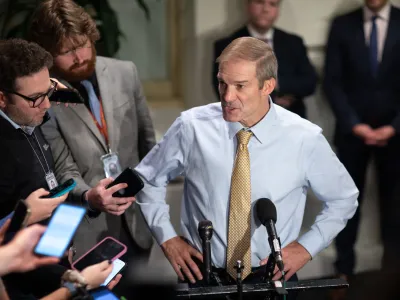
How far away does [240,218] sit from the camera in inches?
98.0

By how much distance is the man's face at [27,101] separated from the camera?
2.29 meters

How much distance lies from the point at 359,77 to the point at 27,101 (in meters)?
2.40

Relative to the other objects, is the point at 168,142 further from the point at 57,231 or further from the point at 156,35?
the point at 156,35

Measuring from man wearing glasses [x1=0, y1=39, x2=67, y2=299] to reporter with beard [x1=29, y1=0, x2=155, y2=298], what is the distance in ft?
0.93

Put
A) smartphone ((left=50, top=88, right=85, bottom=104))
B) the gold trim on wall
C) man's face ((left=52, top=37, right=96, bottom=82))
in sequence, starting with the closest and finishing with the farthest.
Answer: smartphone ((left=50, top=88, right=85, bottom=104)) < man's face ((left=52, top=37, right=96, bottom=82)) < the gold trim on wall

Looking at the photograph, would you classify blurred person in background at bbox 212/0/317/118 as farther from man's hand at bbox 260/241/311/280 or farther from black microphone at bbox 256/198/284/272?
black microphone at bbox 256/198/284/272

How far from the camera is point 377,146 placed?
4.21 metres

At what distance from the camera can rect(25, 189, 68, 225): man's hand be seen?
7.14 ft

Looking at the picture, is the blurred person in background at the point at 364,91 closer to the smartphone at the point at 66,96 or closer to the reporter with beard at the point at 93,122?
the reporter with beard at the point at 93,122

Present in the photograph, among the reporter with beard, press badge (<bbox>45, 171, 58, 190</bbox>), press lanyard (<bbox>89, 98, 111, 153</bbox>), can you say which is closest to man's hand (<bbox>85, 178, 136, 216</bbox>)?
the reporter with beard

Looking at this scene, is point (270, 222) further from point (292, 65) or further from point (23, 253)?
point (292, 65)

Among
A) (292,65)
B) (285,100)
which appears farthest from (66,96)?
(292,65)

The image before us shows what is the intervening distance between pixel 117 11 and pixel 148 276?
1759mm

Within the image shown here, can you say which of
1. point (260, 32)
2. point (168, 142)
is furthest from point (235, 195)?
point (260, 32)
